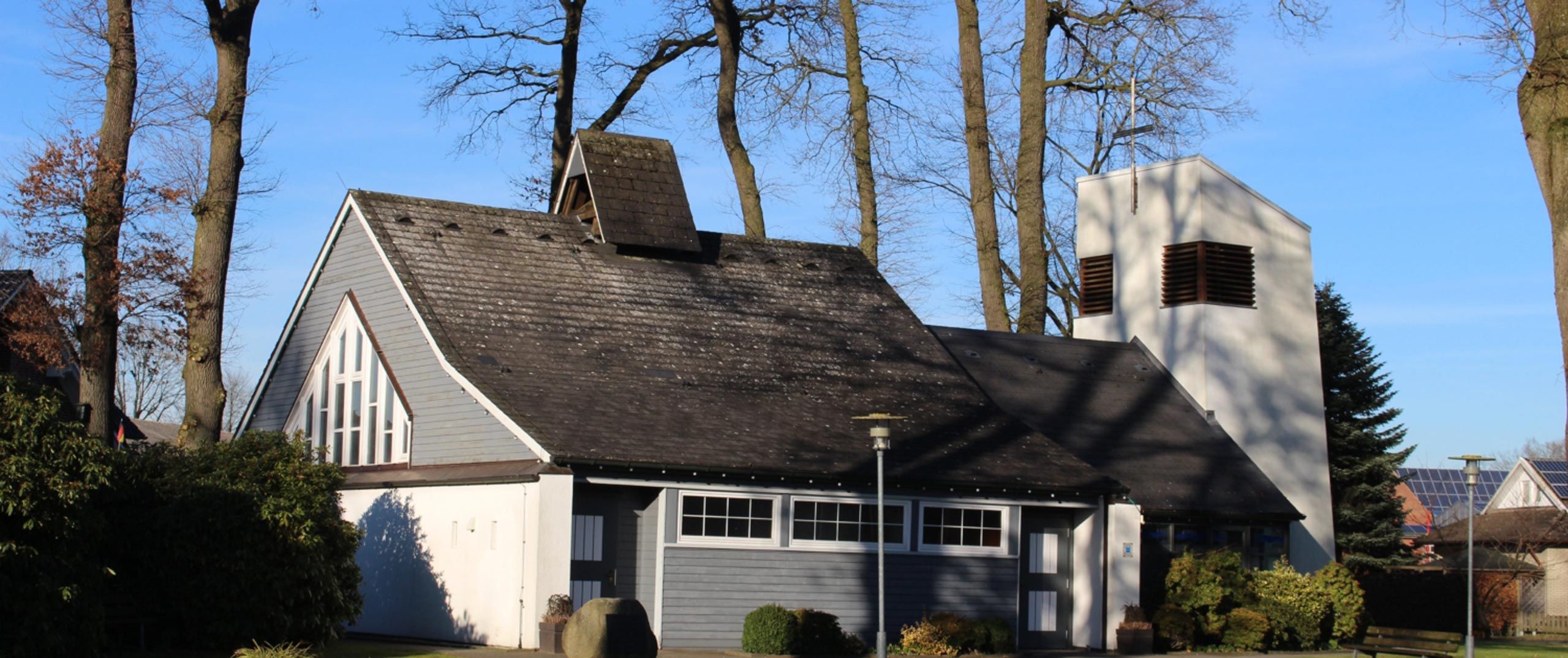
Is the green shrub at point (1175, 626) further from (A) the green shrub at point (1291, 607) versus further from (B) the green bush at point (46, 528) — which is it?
(B) the green bush at point (46, 528)

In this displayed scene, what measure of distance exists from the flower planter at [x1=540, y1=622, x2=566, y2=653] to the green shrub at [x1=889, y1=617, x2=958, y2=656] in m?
4.67

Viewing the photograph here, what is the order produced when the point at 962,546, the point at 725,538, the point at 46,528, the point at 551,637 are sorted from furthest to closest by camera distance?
the point at 962,546, the point at 725,538, the point at 551,637, the point at 46,528

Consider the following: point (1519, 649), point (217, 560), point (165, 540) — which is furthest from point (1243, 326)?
point (165, 540)

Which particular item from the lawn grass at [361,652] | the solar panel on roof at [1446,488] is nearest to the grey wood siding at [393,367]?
the lawn grass at [361,652]

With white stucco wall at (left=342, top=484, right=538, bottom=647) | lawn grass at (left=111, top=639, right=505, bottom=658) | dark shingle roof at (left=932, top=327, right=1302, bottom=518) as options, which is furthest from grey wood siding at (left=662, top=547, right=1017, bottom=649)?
dark shingle roof at (left=932, top=327, right=1302, bottom=518)

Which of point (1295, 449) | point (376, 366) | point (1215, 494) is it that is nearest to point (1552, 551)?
point (1295, 449)

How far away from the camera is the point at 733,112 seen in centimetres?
3550

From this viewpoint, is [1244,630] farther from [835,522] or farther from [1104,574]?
[835,522]

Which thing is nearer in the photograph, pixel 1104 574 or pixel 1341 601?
pixel 1104 574

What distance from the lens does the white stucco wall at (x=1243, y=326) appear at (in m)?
30.6

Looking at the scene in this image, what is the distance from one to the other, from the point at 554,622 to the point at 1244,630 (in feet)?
35.6

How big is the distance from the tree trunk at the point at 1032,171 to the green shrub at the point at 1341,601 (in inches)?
311

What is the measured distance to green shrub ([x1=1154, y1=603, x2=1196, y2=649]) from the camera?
24.9m

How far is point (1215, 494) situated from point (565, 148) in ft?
50.9
